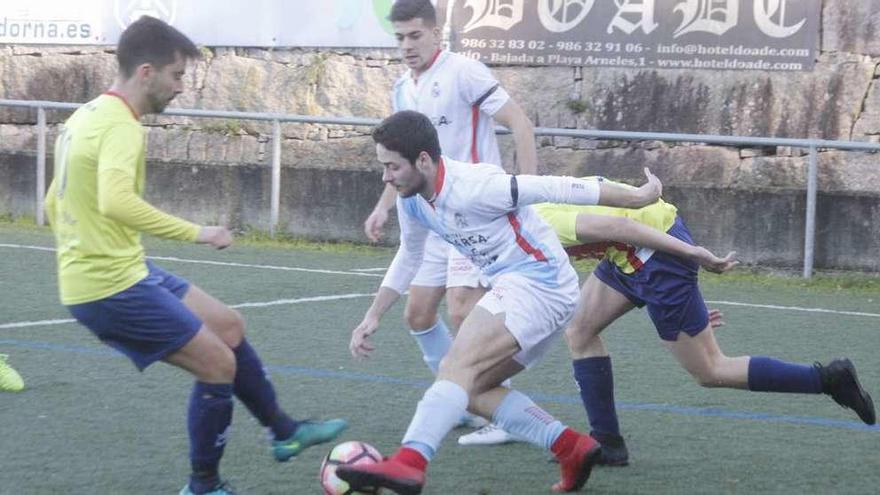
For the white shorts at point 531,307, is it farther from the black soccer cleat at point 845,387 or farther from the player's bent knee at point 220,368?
the black soccer cleat at point 845,387

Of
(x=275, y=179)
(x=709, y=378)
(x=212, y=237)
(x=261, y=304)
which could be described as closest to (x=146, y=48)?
(x=212, y=237)

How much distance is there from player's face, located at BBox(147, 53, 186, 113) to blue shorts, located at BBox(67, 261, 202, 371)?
577mm

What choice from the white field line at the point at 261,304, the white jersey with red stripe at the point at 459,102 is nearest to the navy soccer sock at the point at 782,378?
the white jersey with red stripe at the point at 459,102

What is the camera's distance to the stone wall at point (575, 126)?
1340 cm

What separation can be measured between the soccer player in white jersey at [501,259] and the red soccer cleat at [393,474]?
23 centimetres

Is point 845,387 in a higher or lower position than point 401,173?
lower

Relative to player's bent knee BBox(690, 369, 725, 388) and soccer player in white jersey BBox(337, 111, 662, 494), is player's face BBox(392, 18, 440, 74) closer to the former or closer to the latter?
soccer player in white jersey BBox(337, 111, 662, 494)

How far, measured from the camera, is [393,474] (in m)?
4.77

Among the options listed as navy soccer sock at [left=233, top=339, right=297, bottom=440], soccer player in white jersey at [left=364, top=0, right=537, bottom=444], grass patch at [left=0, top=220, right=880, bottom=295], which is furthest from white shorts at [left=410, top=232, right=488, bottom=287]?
grass patch at [left=0, top=220, right=880, bottom=295]

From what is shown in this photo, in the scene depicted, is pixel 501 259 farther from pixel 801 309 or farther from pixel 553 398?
pixel 801 309

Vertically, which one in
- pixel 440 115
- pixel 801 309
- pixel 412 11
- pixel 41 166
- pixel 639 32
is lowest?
pixel 801 309

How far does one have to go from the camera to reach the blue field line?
7020 mm

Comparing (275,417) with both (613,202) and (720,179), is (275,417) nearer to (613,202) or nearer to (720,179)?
(613,202)

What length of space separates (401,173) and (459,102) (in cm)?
167
